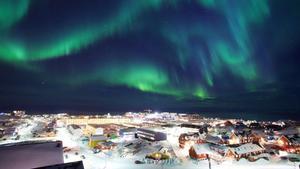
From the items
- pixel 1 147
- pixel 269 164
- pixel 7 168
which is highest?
pixel 1 147

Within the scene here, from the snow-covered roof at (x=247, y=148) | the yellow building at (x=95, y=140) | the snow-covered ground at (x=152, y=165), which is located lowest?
the snow-covered ground at (x=152, y=165)

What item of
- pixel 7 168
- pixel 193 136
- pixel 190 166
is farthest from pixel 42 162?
pixel 193 136

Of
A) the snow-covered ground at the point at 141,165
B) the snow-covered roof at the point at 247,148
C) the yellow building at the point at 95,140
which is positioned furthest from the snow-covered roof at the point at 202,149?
the yellow building at the point at 95,140

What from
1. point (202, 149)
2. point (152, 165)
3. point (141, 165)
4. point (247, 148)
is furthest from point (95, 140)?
point (247, 148)

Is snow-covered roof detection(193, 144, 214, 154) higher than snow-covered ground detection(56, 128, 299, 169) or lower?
higher

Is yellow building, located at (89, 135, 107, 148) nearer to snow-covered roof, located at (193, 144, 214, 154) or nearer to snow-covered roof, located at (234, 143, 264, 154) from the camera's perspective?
snow-covered roof, located at (193, 144, 214, 154)

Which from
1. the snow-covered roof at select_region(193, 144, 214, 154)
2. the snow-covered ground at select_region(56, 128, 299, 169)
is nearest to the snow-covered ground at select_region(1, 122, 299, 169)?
the snow-covered ground at select_region(56, 128, 299, 169)

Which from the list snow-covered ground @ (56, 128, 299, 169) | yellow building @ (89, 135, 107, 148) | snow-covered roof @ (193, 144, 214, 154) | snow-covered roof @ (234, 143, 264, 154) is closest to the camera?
snow-covered ground @ (56, 128, 299, 169)

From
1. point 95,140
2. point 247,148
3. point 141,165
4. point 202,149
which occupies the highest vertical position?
point 95,140

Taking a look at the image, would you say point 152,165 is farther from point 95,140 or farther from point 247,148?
point 95,140

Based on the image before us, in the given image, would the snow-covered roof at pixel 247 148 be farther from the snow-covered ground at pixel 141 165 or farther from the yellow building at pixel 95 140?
the yellow building at pixel 95 140

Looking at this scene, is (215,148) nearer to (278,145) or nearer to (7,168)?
(278,145)
